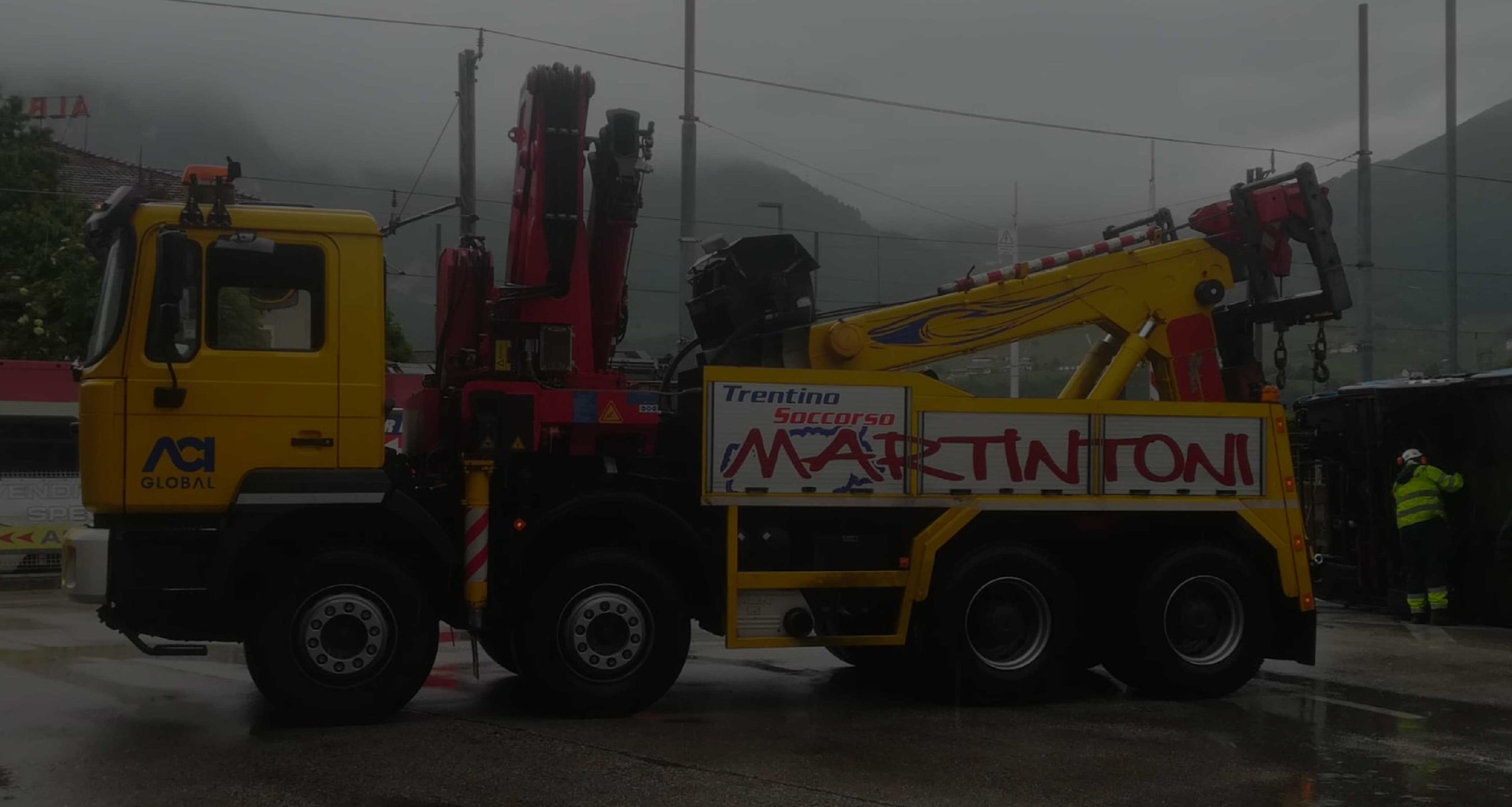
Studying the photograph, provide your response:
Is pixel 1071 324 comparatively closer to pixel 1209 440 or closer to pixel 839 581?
pixel 1209 440

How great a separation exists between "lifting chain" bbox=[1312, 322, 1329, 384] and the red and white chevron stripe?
250 inches


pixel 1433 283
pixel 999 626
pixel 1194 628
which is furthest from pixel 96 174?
pixel 1433 283

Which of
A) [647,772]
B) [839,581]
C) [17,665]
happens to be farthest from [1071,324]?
[17,665]

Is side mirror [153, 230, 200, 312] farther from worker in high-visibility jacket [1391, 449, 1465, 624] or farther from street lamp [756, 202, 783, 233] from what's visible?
street lamp [756, 202, 783, 233]

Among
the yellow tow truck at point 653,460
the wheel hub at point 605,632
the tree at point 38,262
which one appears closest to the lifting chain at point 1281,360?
the yellow tow truck at point 653,460

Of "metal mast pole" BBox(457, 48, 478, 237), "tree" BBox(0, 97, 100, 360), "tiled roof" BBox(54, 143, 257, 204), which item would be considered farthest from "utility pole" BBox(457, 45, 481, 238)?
"tiled roof" BBox(54, 143, 257, 204)

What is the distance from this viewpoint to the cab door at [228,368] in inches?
319

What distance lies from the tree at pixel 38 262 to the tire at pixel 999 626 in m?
19.6

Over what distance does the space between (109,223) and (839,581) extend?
15.6ft

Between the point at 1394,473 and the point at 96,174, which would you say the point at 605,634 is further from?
the point at 96,174

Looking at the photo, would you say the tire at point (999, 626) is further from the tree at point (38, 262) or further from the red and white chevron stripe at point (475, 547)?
the tree at point (38, 262)

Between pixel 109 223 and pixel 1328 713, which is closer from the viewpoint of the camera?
pixel 109 223

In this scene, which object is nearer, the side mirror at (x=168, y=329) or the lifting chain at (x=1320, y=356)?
the side mirror at (x=168, y=329)

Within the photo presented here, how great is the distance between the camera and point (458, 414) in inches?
352
